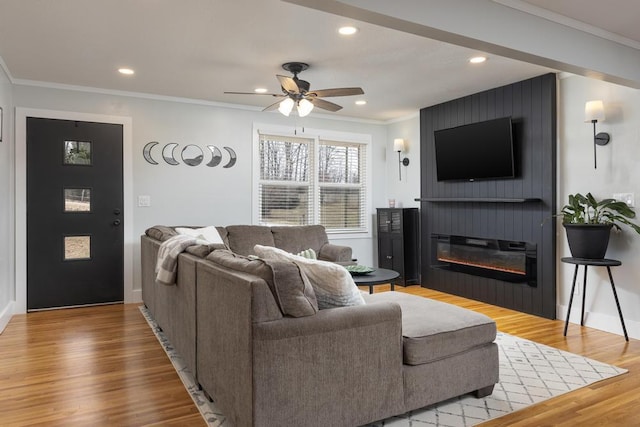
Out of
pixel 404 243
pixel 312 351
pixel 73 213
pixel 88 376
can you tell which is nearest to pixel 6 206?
pixel 73 213

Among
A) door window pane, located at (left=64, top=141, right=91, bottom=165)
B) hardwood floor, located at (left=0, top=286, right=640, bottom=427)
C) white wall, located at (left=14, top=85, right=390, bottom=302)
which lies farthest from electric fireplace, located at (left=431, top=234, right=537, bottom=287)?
door window pane, located at (left=64, top=141, right=91, bottom=165)

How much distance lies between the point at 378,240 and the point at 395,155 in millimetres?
1336

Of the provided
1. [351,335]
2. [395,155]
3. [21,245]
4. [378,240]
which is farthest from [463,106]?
[21,245]

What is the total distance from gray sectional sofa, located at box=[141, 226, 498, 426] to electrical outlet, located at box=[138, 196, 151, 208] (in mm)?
2662

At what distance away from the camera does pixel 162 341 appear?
3600 millimetres

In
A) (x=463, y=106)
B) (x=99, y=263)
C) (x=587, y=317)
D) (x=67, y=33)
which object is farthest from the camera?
(x=463, y=106)

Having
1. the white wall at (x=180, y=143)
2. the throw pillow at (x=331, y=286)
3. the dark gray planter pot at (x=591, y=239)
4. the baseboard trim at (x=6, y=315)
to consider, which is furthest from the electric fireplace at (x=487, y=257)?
the baseboard trim at (x=6, y=315)

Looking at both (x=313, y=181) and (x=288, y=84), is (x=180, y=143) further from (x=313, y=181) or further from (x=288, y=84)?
(x=288, y=84)

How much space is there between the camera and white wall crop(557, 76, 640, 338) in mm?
3785

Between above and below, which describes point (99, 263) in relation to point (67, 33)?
below

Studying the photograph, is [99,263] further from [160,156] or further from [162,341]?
[162,341]

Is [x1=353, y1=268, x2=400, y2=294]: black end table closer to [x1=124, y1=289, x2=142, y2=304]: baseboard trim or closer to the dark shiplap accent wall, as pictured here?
the dark shiplap accent wall

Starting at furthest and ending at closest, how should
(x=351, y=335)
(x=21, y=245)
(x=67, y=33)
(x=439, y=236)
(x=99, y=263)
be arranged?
1. (x=439, y=236)
2. (x=99, y=263)
3. (x=21, y=245)
4. (x=67, y=33)
5. (x=351, y=335)

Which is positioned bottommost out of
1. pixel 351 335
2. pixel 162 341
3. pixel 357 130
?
pixel 162 341
